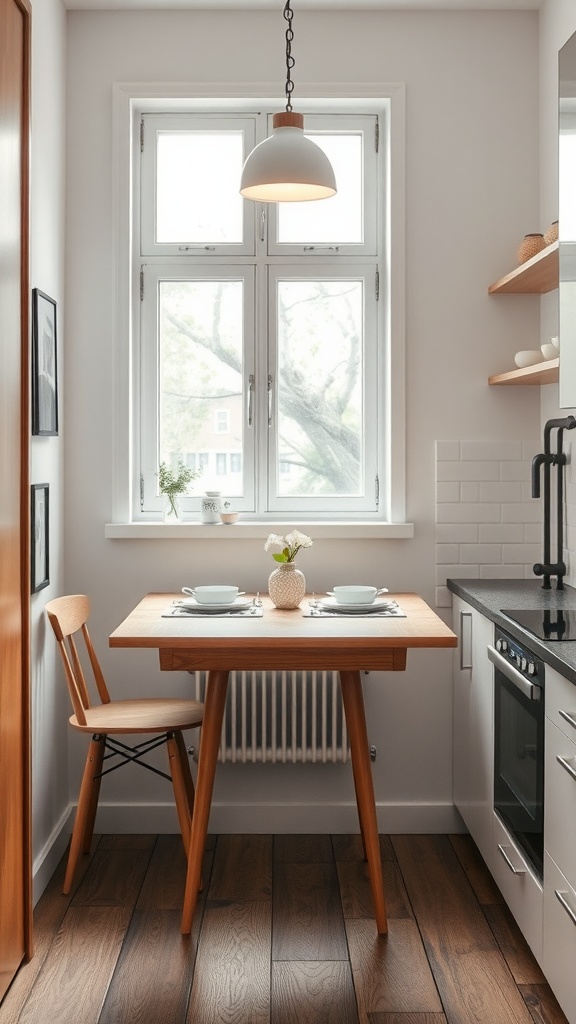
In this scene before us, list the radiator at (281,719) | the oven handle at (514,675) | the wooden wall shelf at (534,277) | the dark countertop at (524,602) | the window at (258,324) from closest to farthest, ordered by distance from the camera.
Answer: the dark countertop at (524,602), the oven handle at (514,675), the wooden wall shelf at (534,277), the radiator at (281,719), the window at (258,324)

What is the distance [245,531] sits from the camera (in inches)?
138

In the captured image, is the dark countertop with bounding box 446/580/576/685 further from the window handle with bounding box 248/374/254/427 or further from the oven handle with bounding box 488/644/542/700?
the window handle with bounding box 248/374/254/427

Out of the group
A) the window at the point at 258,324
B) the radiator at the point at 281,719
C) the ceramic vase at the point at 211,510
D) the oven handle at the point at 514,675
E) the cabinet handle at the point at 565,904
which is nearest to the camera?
the cabinet handle at the point at 565,904

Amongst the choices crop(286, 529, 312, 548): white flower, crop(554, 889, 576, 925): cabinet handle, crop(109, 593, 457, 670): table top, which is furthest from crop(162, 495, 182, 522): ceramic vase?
crop(554, 889, 576, 925): cabinet handle

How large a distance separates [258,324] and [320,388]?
0.34 metres

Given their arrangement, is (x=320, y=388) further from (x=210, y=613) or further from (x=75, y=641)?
(x=75, y=641)

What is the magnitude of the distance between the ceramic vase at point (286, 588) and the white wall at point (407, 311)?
423 millimetres

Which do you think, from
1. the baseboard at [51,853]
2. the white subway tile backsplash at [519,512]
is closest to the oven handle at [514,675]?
the white subway tile backsplash at [519,512]

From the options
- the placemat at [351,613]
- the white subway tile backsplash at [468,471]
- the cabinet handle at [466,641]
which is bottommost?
the cabinet handle at [466,641]

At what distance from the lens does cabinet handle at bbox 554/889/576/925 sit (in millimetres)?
2072

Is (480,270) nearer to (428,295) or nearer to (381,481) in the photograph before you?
(428,295)

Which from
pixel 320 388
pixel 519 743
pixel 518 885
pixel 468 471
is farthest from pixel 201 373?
pixel 518 885

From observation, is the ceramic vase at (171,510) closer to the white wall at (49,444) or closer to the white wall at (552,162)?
the white wall at (49,444)

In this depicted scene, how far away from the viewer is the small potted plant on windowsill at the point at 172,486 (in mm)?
3533
